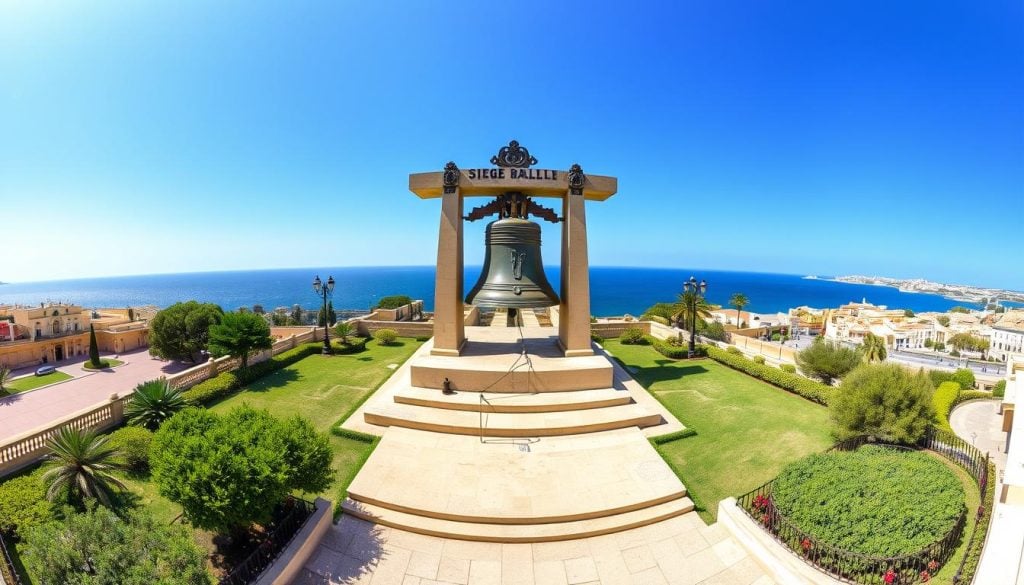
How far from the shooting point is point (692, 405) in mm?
12406

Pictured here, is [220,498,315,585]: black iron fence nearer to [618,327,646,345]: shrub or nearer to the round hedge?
the round hedge

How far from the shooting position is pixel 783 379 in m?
13.7

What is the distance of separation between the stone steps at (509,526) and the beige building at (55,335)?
39.3m

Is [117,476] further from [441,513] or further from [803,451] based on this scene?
[803,451]

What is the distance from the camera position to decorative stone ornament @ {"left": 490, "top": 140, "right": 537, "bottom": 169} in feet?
41.1

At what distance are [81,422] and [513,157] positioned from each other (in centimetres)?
1329

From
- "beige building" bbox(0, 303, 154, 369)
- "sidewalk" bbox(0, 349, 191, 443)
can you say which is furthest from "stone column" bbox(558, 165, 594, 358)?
"beige building" bbox(0, 303, 154, 369)

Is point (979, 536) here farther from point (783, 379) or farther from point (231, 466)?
point (231, 466)

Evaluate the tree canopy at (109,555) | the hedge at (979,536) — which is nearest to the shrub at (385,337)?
the tree canopy at (109,555)

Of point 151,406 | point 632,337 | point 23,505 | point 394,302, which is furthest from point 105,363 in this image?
point 632,337

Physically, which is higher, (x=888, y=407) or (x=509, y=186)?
(x=509, y=186)

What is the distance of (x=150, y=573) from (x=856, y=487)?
396 inches

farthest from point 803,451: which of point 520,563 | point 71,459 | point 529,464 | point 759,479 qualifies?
point 71,459

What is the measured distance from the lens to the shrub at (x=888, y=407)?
877 centimetres
